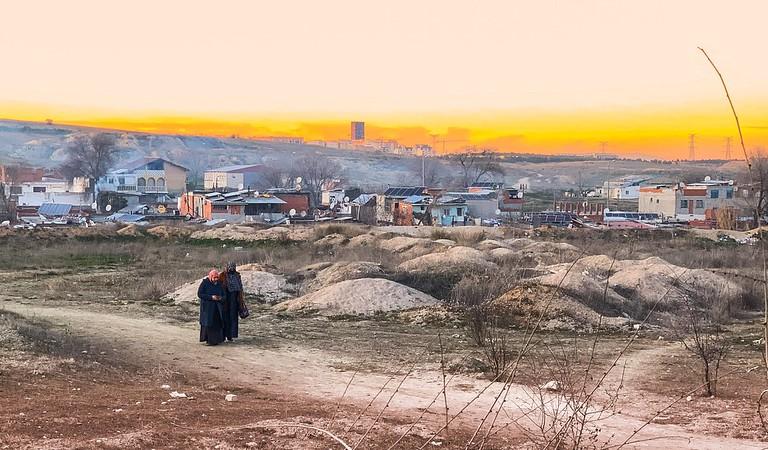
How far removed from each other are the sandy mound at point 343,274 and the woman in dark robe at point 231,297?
656 cm

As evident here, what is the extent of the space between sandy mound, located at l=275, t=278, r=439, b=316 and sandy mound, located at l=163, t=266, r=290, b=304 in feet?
4.59

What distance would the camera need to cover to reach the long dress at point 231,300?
11.2 meters

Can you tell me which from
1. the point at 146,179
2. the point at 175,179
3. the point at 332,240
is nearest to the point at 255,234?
the point at 332,240

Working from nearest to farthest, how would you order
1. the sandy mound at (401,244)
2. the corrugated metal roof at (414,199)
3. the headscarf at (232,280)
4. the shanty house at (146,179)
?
the headscarf at (232,280) < the sandy mound at (401,244) < the corrugated metal roof at (414,199) < the shanty house at (146,179)

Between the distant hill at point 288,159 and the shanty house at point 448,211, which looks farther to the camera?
the distant hill at point 288,159

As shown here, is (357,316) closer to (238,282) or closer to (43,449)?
(238,282)

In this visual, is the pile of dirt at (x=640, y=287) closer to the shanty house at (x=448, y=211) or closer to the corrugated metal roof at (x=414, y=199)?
the shanty house at (x=448, y=211)

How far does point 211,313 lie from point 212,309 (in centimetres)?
8

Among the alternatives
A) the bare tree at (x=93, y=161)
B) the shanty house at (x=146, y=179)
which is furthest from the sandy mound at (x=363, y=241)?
the bare tree at (x=93, y=161)

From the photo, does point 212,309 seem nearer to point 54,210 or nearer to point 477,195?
point 477,195

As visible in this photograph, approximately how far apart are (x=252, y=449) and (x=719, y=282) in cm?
1451

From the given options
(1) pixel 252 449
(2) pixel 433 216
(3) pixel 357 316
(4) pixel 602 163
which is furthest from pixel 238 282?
(4) pixel 602 163

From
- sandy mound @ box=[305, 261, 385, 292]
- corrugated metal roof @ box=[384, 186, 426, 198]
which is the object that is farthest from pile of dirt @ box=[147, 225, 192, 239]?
sandy mound @ box=[305, 261, 385, 292]

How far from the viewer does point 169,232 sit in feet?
124
